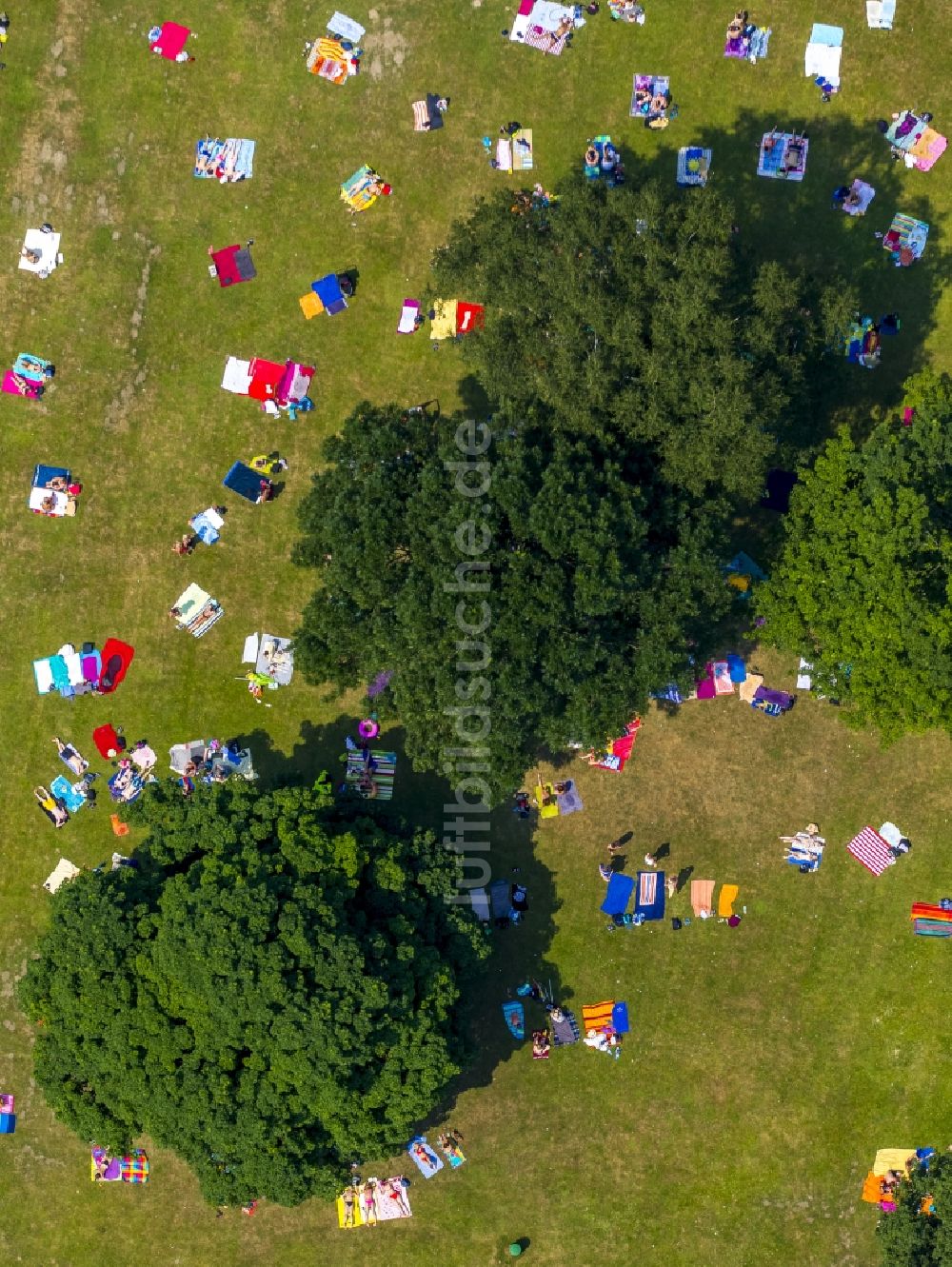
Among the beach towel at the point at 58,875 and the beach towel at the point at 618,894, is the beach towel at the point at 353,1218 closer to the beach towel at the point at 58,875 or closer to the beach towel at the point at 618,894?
the beach towel at the point at 618,894

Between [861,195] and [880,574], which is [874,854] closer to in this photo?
[880,574]

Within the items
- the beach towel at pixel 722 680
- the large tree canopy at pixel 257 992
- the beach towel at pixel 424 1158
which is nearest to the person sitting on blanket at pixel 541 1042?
the large tree canopy at pixel 257 992

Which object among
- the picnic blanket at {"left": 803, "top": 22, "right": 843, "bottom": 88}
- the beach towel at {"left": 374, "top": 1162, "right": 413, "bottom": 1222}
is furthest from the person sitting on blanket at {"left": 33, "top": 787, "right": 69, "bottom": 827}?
the picnic blanket at {"left": 803, "top": 22, "right": 843, "bottom": 88}

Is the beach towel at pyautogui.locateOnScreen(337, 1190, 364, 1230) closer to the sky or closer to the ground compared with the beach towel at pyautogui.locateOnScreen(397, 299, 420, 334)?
closer to the ground

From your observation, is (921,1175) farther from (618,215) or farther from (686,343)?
(618,215)

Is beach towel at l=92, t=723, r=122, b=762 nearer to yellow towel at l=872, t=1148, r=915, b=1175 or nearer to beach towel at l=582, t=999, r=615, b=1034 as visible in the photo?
beach towel at l=582, t=999, r=615, b=1034
